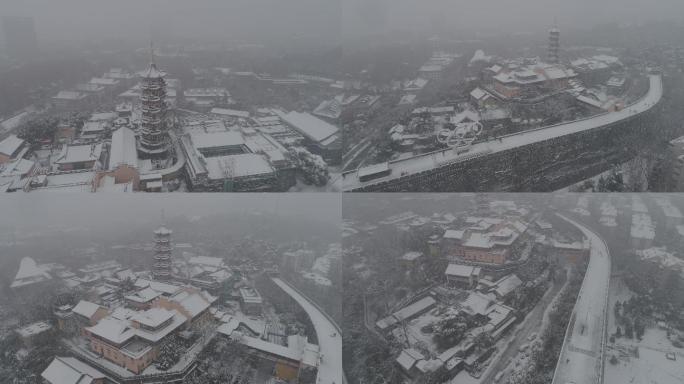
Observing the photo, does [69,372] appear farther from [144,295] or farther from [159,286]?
[159,286]

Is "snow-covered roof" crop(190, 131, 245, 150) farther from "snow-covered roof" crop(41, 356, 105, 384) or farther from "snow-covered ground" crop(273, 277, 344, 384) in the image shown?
"snow-covered roof" crop(41, 356, 105, 384)

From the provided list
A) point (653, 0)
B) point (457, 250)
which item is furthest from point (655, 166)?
point (457, 250)

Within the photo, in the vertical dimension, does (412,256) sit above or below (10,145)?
below

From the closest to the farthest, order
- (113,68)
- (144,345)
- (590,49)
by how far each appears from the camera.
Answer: (144,345) < (113,68) < (590,49)

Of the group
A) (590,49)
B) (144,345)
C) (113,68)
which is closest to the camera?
(144,345)

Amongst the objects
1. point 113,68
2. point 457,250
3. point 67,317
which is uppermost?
point 113,68

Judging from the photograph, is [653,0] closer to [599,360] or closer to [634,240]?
[634,240]

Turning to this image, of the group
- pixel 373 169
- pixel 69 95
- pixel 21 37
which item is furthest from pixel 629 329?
pixel 21 37
